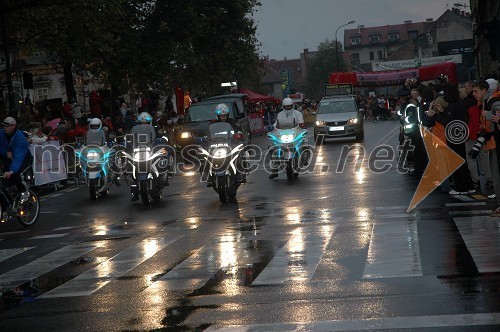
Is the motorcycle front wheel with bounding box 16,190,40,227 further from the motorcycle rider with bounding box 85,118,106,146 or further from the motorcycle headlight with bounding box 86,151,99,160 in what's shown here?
the motorcycle rider with bounding box 85,118,106,146

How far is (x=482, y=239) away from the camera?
1128cm

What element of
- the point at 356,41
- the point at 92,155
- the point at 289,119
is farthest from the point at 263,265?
the point at 356,41

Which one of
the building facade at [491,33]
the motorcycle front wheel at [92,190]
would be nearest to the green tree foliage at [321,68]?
the building facade at [491,33]

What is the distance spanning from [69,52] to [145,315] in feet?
104

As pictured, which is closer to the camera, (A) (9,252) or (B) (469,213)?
(A) (9,252)

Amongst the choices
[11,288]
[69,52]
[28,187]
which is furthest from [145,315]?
[69,52]

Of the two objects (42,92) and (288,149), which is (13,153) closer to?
(288,149)

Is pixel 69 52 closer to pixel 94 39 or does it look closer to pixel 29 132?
pixel 94 39

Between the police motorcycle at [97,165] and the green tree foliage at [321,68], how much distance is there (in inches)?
5426

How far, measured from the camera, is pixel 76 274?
35.7 ft

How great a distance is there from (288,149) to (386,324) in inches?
622

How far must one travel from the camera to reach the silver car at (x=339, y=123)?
39.0m

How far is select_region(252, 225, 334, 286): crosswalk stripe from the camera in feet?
31.6

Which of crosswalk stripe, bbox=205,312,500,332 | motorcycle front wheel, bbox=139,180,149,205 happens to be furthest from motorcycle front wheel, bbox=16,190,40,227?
crosswalk stripe, bbox=205,312,500,332
